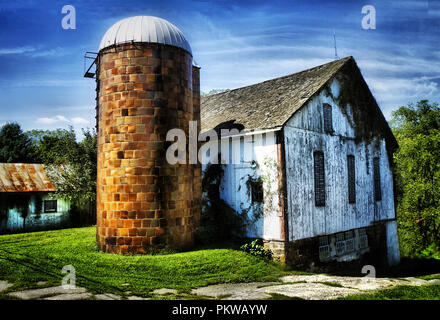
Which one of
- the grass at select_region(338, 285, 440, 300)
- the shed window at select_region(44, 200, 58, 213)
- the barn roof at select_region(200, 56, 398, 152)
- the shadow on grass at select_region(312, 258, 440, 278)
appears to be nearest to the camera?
the grass at select_region(338, 285, 440, 300)

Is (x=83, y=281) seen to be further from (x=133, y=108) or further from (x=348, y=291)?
(x=348, y=291)

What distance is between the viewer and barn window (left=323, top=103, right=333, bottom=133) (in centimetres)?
1506

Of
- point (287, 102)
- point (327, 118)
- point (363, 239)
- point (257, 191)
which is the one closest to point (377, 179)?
point (363, 239)

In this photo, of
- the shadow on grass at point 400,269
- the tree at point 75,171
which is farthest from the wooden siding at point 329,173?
the tree at point 75,171

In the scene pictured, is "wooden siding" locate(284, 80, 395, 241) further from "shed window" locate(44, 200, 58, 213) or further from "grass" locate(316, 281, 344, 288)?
"shed window" locate(44, 200, 58, 213)

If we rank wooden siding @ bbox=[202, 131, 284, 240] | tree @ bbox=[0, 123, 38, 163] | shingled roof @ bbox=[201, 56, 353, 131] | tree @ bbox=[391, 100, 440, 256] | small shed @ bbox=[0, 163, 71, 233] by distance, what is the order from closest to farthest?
wooden siding @ bbox=[202, 131, 284, 240] < shingled roof @ bbox=[201, 56, 353, 131] < small shed @ bbox=[0, 163, 71, 233] < tree @ bbox=[391, 100, 440, 256] < tree @ bbox=[0, 123, 38, 163]

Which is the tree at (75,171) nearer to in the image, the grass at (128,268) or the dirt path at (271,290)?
the grass at (128,268)

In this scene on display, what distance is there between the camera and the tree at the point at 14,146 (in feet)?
115

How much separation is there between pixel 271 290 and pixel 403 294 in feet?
10.7

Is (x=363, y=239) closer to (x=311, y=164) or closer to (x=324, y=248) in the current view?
(x=324, y=248)

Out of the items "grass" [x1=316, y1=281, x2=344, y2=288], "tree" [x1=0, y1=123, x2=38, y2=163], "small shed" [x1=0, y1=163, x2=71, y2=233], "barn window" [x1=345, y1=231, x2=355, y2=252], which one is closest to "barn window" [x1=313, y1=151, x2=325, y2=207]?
"barn window" [x1=345, y1=231, x2=355, y2=252]
